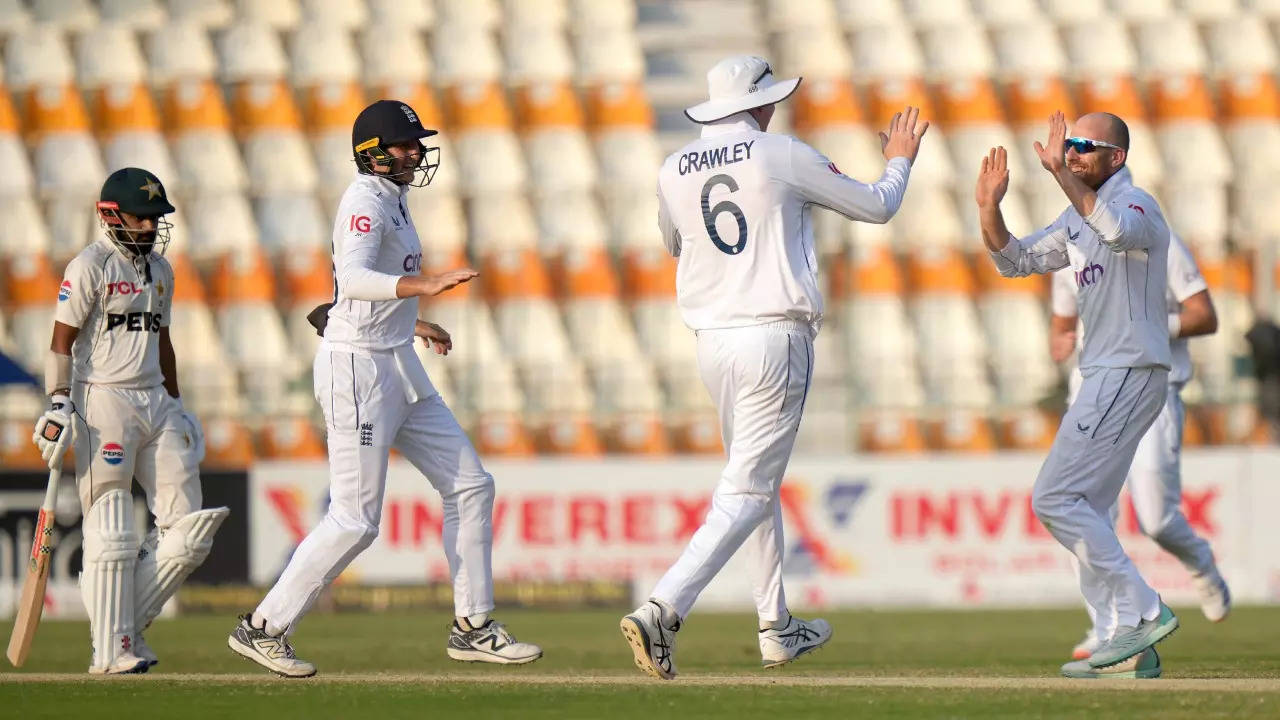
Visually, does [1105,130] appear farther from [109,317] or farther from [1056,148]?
[109,317]

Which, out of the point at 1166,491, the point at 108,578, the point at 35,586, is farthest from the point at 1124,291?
the point at 35,586

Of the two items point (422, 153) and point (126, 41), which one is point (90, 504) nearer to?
point (422, 153)

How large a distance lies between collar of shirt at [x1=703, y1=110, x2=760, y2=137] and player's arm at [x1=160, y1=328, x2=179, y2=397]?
2615mm

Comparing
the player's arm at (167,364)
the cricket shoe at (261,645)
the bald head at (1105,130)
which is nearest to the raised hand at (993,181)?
the bald head at (1105,130)

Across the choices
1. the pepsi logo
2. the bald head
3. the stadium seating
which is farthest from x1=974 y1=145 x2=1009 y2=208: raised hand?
the stadium seating

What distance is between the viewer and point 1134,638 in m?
7.03

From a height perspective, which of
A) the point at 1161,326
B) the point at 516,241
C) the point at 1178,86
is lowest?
the point at 1161,326

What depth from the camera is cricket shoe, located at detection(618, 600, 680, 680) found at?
6.56 metres

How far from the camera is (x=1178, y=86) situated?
70.7 ft

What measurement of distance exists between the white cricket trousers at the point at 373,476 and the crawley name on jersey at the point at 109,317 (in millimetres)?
964

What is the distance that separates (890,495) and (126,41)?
34.4 ft

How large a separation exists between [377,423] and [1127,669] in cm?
308

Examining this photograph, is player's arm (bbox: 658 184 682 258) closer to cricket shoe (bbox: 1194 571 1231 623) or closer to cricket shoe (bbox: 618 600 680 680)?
cricket shoe (bbox: 618 600 680 680)

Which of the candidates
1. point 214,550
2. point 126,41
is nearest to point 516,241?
point 126,41
